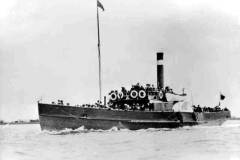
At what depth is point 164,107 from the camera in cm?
3778

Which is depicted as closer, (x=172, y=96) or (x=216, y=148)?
(x=216, y=148)

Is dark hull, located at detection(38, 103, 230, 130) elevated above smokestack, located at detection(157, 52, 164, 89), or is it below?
below

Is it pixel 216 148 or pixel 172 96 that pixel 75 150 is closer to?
pixel 216 148

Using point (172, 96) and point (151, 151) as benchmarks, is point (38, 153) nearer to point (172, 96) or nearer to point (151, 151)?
point (151, 151)

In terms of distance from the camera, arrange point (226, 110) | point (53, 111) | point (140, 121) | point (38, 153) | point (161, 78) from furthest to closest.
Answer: point (226, 110)
point (161, 78)
point (140, 121)
point (53, 111)
point (38, 153)

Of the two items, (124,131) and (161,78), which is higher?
(161,78)

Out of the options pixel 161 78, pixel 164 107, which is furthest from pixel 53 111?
pixel 161 78

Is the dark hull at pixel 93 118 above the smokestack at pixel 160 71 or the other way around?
the other way around

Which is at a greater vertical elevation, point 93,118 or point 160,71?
point 160,71

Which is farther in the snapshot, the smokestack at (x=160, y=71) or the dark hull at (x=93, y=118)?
the smokestack at (x=160, y=71)

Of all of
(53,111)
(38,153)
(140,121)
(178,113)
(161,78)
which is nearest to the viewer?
(38,153)

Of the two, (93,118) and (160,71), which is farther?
(160,71)

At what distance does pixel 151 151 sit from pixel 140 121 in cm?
1558

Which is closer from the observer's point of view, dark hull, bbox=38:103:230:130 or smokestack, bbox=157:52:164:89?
dark hull, bbox=38:103:230:130
